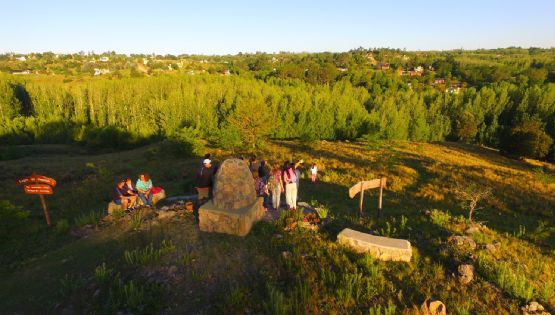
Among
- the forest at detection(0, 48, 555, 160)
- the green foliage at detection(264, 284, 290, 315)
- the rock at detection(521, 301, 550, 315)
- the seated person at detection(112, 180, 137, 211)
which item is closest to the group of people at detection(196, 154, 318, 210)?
the seated person at detection(112, 180, 137, 211)

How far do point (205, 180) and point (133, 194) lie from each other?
11.3 feet

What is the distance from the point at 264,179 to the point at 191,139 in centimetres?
2015

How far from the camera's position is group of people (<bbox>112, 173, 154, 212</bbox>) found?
12.9 m

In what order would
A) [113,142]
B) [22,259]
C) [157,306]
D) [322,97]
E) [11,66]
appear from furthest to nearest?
[11,66]
[322,97]
[113,142]
[22,259]
[157,306]

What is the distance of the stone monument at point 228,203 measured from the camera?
10.0 metres

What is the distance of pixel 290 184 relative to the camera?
11.7m

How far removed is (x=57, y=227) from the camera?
12.3m

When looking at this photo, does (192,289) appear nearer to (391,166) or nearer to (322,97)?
(391,166)

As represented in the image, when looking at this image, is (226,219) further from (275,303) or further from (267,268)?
(275,303)

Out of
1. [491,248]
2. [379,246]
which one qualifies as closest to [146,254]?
[379,246]

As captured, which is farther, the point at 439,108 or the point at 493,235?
the point at 439,108

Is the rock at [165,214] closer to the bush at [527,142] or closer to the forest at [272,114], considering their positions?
the forest at [272,114]

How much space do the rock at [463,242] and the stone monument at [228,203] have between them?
591 cm

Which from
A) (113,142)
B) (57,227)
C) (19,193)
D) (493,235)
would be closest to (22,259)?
(57,227)
